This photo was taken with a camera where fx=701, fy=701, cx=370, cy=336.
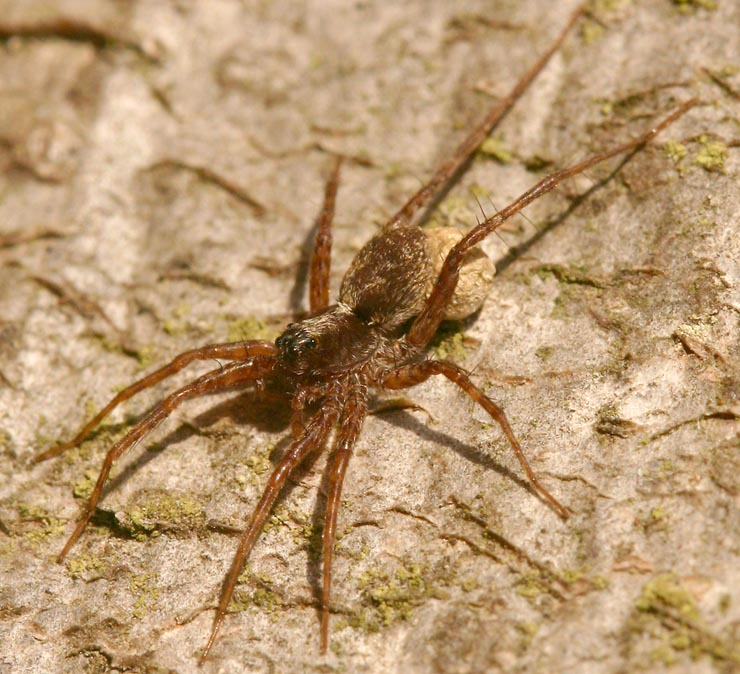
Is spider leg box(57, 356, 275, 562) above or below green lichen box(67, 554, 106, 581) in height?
above

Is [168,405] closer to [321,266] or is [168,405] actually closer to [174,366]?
[174,366]

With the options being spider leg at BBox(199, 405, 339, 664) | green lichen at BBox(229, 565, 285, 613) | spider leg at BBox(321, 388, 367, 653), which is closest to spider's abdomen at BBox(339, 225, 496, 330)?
spider leg at BBox(321, 388, 367, 653)

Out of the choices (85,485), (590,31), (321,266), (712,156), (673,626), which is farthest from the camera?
(590,31)

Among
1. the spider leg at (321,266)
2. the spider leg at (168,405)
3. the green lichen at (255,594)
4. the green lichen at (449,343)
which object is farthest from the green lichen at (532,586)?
the spider leg at (321,266)

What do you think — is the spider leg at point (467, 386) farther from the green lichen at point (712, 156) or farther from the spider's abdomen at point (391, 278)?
the green lichen at point (712, 156)

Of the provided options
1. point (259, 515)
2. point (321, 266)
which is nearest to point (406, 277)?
point (321, 266)

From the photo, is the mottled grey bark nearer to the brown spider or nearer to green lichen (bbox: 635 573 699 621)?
green lichen (bbox: 635 573 699 621)
